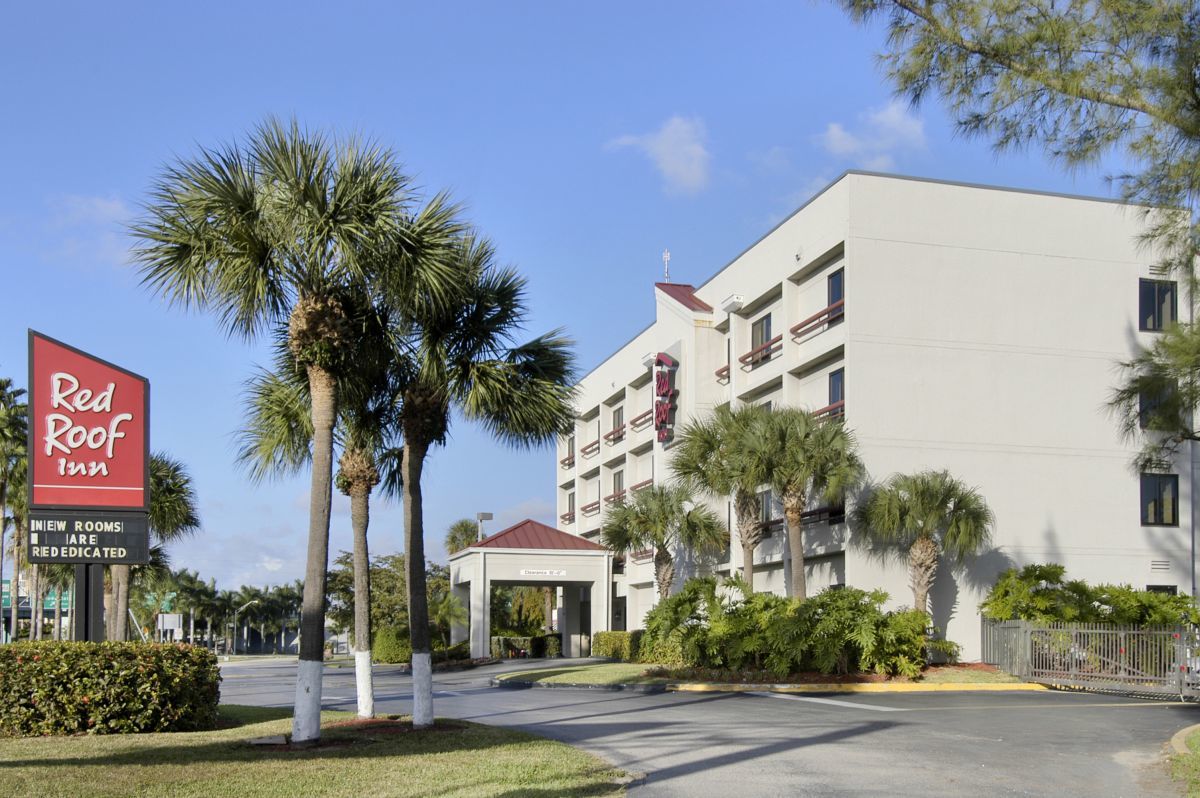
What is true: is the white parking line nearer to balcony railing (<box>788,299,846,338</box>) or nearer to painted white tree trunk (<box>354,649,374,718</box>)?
painted white tree trunk (<box>354,649,374,718</box>)

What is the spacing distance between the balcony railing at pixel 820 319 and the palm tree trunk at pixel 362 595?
18.6 m

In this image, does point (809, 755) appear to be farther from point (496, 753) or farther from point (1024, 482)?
point (1024, 482)

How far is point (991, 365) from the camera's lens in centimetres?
3422

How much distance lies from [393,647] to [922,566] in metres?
25.9

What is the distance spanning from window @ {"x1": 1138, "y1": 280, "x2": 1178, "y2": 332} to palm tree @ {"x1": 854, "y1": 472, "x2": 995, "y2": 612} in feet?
27.4

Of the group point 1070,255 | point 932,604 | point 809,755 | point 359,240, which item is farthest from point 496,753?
point 1070,255

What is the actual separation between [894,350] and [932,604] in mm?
7097

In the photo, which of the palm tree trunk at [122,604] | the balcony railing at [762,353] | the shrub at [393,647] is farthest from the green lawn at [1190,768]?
the shrub at [393,647]

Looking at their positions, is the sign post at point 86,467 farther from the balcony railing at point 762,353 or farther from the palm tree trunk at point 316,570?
the balcony railing at point 762,353

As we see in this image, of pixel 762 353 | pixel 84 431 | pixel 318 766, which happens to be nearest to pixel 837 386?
pixel 762 353

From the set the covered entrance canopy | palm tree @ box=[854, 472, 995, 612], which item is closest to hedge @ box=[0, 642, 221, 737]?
palm tree @ box=[854, 472, 995, 612]

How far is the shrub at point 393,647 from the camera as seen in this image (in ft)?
163

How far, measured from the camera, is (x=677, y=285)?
49406mm

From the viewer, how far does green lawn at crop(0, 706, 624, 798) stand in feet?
35.1
